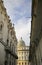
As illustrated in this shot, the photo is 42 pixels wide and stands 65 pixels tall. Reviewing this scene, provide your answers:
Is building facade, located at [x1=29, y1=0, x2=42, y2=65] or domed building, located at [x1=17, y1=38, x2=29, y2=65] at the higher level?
building facade, located at [x1=29, y1=0, x2=42, y2=65]

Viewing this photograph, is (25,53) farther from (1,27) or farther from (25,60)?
(1,27)

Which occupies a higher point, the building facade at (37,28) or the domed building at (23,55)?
the building facade at (37,28)

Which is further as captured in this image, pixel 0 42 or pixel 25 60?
pixel 25 60

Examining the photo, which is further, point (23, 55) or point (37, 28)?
point (23, 55)

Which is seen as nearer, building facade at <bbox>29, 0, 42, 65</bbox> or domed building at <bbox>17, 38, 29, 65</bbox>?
building facade at <bbox>29, 0, 42, 65</bbox>

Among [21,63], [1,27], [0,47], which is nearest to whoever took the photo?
[0,47]

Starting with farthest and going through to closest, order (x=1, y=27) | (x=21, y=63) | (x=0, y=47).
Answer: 1. (x=21, y=63)
2. (x=1, y=27)
3. (x=0, y=47)

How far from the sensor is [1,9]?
2395cm

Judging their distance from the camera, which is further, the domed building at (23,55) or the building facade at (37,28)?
the domed building at (23,55)

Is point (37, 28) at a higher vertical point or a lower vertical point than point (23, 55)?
higher

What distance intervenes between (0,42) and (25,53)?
4885 centimetres

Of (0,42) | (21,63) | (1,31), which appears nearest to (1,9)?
(1,31)

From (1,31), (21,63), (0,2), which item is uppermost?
(0,2)

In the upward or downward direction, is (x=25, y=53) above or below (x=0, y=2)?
below
